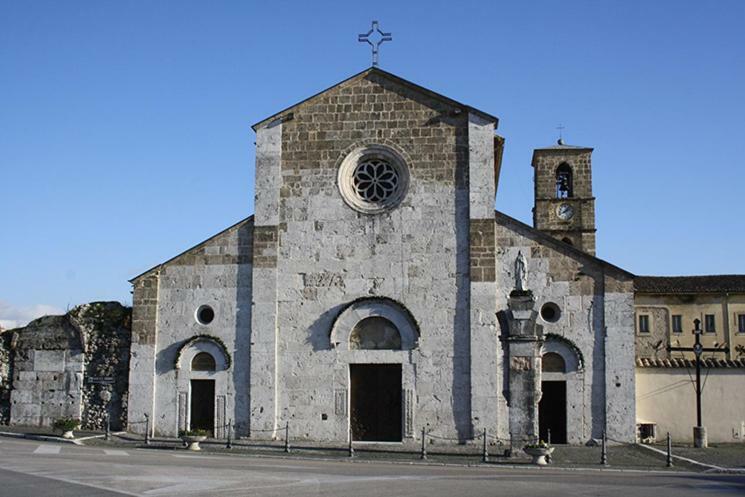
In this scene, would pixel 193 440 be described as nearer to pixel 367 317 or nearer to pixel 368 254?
pixel 367 317

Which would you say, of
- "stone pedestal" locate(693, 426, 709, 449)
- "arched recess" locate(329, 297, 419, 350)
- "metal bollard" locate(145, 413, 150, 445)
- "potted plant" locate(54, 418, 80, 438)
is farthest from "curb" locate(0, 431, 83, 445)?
"stone pedestal" locate(693, 426, 709, 449)

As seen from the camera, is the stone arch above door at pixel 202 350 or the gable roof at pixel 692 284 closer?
the stone arch above door at pixel 202 350

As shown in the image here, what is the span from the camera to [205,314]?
26.4m

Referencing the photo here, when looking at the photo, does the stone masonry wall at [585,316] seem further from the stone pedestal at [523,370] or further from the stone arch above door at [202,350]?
the stone arch above door at [202,350]

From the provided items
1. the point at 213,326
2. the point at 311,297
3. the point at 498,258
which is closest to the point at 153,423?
the point at 213,326

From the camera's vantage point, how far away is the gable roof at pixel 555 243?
24672mm

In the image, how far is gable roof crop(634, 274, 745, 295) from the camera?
46.0 m

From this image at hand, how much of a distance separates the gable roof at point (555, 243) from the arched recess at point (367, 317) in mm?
3905

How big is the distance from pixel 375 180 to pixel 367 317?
411cm

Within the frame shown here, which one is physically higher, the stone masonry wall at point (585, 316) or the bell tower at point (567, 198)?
the bell tower at point (567, 198)

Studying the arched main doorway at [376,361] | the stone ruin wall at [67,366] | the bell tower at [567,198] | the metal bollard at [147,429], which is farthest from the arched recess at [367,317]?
the bell tower at [567,198]

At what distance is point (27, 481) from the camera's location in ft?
48.6

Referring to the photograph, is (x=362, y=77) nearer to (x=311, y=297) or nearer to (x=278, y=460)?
(x=311, y=297)

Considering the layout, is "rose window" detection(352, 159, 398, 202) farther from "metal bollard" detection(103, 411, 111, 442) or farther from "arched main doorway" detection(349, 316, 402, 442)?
"metal bollard" detection(103, 411, 111, 442)
